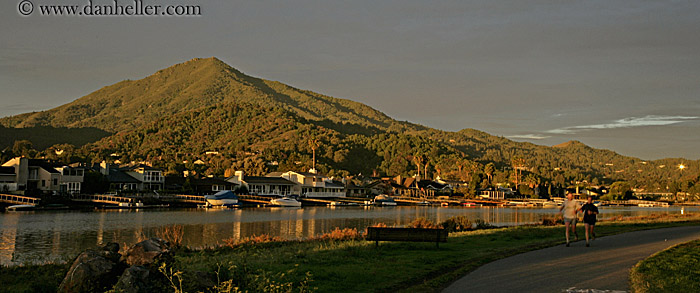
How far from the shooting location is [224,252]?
22484 mm

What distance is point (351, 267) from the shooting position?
15.6 meters

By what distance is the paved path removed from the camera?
12594mm

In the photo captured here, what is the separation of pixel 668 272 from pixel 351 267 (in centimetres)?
798

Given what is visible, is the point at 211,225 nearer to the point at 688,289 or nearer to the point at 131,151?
the point at 688,289

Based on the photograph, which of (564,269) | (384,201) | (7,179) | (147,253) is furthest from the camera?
(384,201)

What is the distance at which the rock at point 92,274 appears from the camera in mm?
11594

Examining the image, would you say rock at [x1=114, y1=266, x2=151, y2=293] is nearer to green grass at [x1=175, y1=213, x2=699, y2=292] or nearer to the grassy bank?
the grassy bank

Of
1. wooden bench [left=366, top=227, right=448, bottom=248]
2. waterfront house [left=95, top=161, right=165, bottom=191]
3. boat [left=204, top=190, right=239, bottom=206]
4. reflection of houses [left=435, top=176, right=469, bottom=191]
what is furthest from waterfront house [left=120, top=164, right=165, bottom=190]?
reflection of houses [left=435, top=176, right=469, bottom=191]

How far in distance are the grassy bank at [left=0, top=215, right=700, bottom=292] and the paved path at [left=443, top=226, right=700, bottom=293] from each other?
2.17 feet

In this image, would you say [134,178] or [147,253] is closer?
[147,253]

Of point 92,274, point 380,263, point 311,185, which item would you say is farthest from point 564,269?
point 311,185

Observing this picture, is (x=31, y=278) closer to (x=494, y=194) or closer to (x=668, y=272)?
(x=668, y=272)

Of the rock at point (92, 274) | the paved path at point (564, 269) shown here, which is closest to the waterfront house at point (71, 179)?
the rock at point (92, 274)

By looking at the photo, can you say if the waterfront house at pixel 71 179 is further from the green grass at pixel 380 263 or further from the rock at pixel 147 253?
the rock at pixel 147 253
